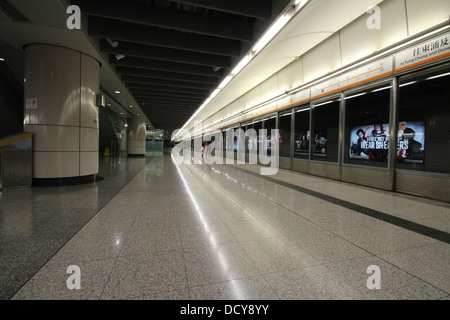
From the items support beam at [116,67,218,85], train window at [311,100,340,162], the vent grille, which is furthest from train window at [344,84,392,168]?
the vent grille

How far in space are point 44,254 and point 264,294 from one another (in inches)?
84.7

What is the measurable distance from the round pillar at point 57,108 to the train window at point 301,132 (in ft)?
25.2

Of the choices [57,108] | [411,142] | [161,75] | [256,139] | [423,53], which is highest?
[161,75]

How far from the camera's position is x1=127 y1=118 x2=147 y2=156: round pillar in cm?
1814

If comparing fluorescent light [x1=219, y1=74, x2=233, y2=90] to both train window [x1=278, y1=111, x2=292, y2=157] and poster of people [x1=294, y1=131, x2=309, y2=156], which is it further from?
poster of people [x1=294, y1=131, x2=309, y2=156]

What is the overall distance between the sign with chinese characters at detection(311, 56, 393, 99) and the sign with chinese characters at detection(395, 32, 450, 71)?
0.79ft

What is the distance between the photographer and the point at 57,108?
17.7 ft

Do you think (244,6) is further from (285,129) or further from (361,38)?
(285,129)

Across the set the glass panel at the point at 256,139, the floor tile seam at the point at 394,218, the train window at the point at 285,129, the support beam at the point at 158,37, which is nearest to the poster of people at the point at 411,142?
the floor tile seam at the point at 394,218

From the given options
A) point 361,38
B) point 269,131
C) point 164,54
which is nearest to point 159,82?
point 164,54

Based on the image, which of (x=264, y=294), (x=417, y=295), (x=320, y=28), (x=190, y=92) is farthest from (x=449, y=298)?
(x=190, y=92)

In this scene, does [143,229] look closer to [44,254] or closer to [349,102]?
[44,254]

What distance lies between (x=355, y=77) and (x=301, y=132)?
3.35m
